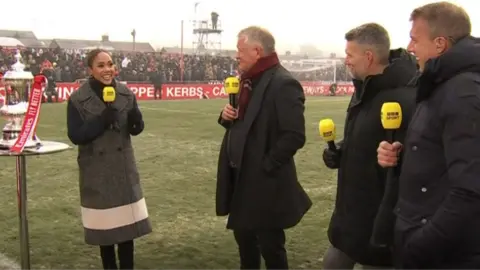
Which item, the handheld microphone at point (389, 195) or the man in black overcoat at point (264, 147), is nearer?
the handheld microphone at point (389, 195)

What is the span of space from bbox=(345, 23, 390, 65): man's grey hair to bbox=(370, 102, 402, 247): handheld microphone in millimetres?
473

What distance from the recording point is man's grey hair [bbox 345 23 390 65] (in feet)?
9.64

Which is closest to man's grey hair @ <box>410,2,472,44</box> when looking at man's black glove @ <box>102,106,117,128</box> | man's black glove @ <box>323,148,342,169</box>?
man's black glove @ <box>323,148,342,169</box>

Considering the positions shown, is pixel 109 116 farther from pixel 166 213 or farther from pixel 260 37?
pixel 166 213

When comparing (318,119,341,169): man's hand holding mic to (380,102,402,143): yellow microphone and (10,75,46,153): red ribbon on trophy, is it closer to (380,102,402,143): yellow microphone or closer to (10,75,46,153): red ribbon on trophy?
(380,102,402,143): yellow microphone

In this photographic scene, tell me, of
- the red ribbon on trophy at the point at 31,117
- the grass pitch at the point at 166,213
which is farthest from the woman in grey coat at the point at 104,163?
the grass pitch at the point at 166,213

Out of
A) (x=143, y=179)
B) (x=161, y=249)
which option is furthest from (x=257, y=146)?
(x=143, y=179)

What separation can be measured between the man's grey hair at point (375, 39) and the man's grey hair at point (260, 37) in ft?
2.71

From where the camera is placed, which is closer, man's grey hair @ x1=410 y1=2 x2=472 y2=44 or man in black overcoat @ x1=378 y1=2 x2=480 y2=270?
Answer: man in black overcoat @ x1=378 y1=2 x2=480 y2=270

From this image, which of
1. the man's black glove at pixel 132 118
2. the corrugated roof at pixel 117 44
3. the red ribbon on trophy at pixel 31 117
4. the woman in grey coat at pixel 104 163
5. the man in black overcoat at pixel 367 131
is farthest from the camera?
the corrugated roof at pixel 117 44

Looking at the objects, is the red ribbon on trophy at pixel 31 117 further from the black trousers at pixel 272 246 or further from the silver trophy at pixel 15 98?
the black trousers at pixel 272 246

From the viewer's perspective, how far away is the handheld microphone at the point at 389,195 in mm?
2490

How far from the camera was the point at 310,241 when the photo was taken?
17.9ft

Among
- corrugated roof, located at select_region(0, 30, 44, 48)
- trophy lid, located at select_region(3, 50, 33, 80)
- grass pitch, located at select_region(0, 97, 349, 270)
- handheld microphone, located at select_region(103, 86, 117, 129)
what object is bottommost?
grass pitch, located at select_region(0, 97, 349, 270)
